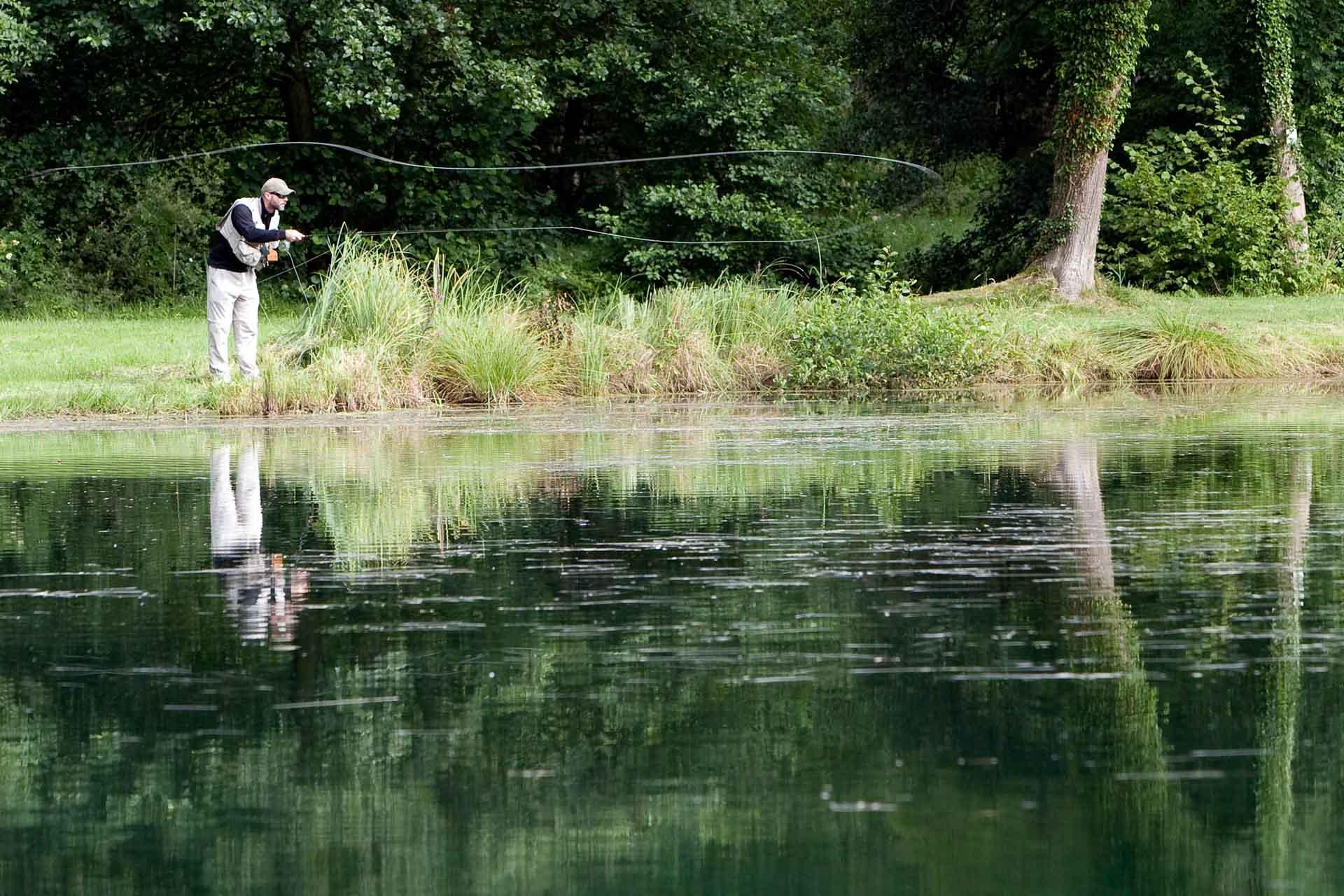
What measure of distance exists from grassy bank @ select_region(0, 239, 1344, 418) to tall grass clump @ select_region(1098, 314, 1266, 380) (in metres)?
0.02

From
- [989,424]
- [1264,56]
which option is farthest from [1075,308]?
[989,424]

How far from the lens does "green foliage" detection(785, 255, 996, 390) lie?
65.9 ft

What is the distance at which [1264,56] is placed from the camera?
99.3 ft

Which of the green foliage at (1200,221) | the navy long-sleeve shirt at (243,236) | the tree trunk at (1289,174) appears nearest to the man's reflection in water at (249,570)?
the navy long-sleeve shirt at (243,236)

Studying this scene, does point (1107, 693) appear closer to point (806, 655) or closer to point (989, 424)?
point (806, 655)

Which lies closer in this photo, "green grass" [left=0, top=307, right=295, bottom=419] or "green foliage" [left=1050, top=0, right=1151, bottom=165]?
"green grass" [left=0, top=307, right=295, bottom=419]

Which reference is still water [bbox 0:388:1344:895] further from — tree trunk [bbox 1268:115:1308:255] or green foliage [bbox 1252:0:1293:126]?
green foliage [bbox 1252:0:1293:126]

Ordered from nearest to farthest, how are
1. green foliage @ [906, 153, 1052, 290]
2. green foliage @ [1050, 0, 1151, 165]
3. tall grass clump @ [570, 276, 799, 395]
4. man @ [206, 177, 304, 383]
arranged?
1. man @ [206, 177, 304, 383]
2. tall grass clump @ [570, 276, 799, 395]
3. green foliage @ [1050, 0, 1151, 165]
4. green foliage @ [906, 153, 1052, 290]

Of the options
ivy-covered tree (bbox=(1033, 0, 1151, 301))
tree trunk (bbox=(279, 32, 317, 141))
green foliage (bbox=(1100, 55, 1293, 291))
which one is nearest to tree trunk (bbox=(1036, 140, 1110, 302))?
ivy-covered tree (bbox=(1033, 0, 1151, 301))

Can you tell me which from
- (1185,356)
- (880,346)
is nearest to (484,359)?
(880,346)

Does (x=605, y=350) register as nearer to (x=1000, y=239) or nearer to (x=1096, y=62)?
(x=1096, y=62)

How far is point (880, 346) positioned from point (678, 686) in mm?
15048

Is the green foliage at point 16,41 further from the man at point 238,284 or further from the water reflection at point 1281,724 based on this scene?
the water reflection at point 1281,724

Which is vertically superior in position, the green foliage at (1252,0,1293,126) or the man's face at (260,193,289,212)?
the green foliage at (1252,0,1293,126)
